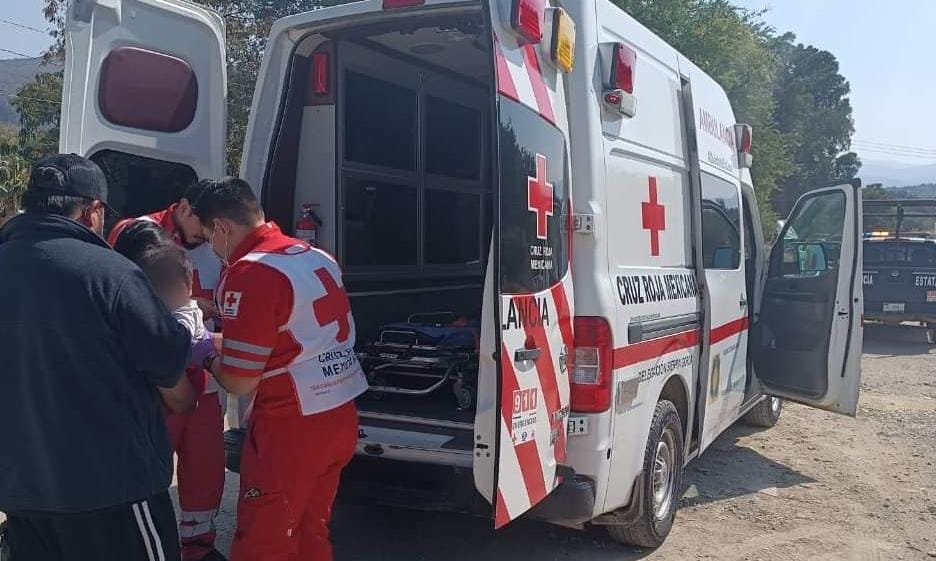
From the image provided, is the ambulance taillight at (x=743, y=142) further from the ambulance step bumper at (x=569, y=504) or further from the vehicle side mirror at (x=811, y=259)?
the ambulance step bumper at (x=569, y=504)

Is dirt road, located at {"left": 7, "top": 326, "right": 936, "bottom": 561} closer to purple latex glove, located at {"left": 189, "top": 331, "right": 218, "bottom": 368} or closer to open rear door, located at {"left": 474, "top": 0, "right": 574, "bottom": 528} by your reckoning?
open rear door, located at {"left": 474, "top": 0, "right": 574, "bottom": 528}

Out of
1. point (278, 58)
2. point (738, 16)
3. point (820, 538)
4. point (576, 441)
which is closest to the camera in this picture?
point (576, 441)

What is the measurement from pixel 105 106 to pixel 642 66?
2.58m

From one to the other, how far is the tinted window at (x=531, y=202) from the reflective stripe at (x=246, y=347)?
0.85 m

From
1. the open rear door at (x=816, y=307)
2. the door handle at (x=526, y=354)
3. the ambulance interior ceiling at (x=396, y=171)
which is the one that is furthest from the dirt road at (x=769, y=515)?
the door handle at (x=526, y=354)

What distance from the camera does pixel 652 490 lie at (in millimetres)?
3922

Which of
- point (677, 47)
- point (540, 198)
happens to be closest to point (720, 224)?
point (540, 198)

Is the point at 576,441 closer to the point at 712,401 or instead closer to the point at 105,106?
the point at 712,401

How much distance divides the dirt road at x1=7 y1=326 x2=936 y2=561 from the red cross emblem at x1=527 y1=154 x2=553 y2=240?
1.81m

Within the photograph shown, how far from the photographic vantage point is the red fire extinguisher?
4.42 metres

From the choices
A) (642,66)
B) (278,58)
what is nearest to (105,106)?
(278,58)

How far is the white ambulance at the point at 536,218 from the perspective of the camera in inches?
118

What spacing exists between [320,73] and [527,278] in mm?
1936

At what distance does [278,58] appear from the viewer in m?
3.96
